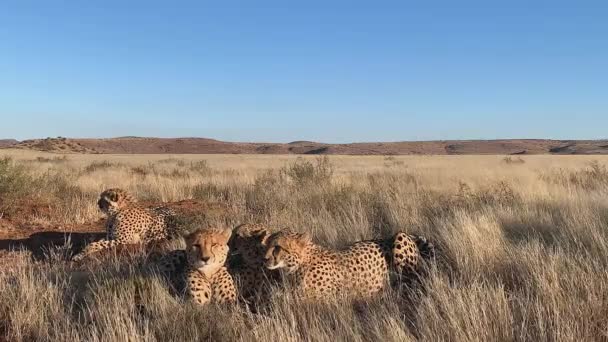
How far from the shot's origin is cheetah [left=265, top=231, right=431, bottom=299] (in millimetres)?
4145

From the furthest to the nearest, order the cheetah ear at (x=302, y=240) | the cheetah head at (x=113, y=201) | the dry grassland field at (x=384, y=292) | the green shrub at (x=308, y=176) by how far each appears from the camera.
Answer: the green shrub at (x=308, y=176) → the cheetah head at (x=113, y=201) → the cheetah ear at (x=302, y=240) → the dry grassland field at (x=384, y=292)

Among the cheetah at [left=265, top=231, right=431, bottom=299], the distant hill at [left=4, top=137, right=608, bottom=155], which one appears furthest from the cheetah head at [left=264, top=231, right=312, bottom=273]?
the distant hill at [left=4, top=137, right=608, bottom=155]

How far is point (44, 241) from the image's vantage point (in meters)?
7.53

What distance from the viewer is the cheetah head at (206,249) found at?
4.12 m

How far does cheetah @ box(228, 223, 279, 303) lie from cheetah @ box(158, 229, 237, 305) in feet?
0.43

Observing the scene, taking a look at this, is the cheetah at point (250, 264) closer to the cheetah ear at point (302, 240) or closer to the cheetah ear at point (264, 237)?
the cheetah ear at point (264, 237)

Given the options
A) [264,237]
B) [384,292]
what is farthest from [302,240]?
[384,292]

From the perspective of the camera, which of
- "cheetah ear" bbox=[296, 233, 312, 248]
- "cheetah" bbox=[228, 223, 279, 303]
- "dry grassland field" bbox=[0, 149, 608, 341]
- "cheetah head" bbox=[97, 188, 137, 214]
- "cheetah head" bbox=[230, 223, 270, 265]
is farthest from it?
"cheetah head" bbox=[97, 188, 137, 214]

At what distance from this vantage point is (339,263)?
441 centimetres

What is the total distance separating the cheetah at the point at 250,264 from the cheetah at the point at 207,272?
0.43 feet

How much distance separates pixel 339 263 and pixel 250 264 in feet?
2.33

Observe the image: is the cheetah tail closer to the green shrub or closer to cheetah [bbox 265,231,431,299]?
cheetah [bbox 265,231,431,299]

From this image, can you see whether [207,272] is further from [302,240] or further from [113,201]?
[113,201]

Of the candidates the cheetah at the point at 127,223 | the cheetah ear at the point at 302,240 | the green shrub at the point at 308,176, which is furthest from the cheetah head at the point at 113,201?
the green shrub at the point at 308,176
